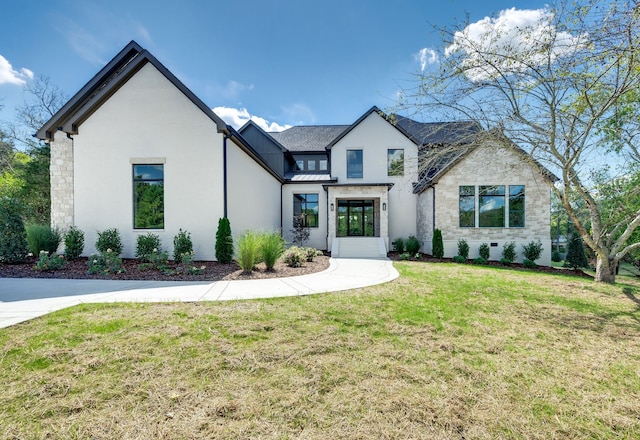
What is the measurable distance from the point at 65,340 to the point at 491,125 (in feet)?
35.3

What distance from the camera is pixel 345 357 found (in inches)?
125

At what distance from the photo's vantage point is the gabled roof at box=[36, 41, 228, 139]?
992 centimetres

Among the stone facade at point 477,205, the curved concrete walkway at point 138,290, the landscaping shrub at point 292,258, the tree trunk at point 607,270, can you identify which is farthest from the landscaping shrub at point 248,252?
the tree trunk at point 607,270

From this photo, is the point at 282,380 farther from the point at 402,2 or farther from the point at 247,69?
the point at 247,69

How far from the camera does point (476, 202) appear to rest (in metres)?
14.1

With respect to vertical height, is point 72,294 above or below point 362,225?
below

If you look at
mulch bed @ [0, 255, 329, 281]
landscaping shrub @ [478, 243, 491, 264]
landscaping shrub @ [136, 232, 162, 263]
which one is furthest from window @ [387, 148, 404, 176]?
landscaping shrub @ [136, 232, 162, 263]

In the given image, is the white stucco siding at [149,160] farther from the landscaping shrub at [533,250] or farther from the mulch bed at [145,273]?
the landscaping shrub at [533,250]

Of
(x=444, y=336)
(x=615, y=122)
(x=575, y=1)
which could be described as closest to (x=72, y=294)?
(x=444, y=336)

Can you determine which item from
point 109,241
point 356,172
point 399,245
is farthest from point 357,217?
point 109,241

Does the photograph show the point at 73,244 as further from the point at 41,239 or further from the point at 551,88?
the point at 551,88

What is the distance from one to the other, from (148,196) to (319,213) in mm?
9588

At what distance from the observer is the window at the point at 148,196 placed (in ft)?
33.8

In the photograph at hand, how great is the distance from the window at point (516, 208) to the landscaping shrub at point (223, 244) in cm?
1376
